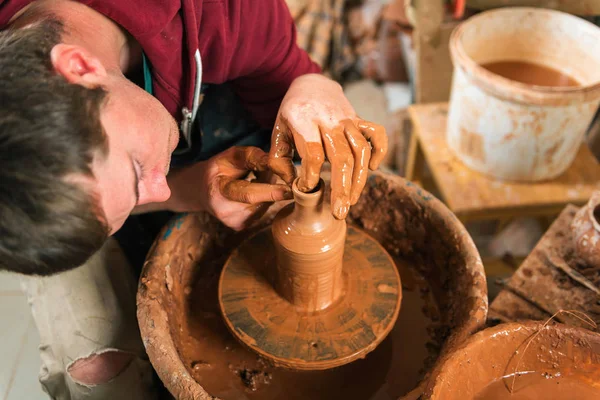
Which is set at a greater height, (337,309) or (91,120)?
(91,120)

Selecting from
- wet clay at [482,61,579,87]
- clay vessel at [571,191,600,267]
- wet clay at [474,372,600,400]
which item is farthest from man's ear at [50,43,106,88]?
wet clay at [482,61,579,87]

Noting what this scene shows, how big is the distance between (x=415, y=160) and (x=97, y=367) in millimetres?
1791

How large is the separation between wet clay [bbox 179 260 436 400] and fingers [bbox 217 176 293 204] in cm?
48

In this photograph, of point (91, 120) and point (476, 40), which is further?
point (476, 40)

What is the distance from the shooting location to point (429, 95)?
9.04 feet

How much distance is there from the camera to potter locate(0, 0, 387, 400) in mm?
967

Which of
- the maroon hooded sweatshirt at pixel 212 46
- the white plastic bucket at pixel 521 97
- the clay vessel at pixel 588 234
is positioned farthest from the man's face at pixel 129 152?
the white plastic bucket at pixel 521 97

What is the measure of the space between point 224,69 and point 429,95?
4.97 feet

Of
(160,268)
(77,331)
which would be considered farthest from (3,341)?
(160,268)

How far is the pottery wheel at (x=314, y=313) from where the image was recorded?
140cm

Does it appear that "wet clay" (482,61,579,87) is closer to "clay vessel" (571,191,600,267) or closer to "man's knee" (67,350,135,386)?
"clay vessel" (571,191,600,267)

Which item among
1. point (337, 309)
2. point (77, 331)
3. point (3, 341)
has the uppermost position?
point (337, 309)

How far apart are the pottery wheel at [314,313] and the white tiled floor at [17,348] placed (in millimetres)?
1304

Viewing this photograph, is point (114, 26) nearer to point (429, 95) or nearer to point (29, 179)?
point (29, 179)
